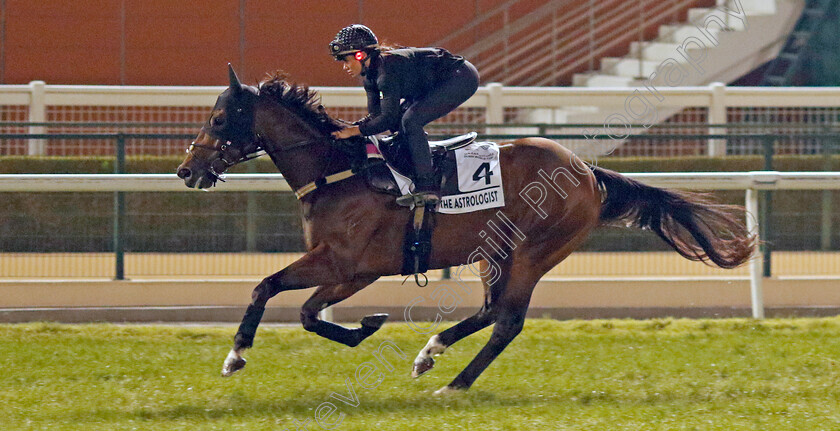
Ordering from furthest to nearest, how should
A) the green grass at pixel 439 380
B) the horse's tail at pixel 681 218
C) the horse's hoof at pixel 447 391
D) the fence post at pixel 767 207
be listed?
the fence post at pixel 767 207 < the horse's tail at pixel 681 218 < the horse's hoof at pixel 447 391 < the green grass at pixel 439 380

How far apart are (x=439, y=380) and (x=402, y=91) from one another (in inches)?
56.5

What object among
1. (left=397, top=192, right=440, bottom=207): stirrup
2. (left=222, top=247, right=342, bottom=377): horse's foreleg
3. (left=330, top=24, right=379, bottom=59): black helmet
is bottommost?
(left=222, top=247, right=342, bottom=377): horse's foreleg

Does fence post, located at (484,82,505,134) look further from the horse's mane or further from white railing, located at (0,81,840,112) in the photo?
the horse's mane

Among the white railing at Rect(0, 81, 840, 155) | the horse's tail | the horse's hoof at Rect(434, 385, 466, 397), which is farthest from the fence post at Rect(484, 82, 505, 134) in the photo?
the horse's hoof at Rect(434, 385, 466, 397)

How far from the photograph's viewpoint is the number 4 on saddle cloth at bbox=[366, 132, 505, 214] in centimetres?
561

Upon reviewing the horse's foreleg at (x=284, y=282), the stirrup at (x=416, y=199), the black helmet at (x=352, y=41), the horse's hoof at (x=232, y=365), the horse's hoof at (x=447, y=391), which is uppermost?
the black helmet at (x=352, y=41)

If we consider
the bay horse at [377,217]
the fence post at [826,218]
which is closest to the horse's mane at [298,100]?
the bay horse at [377,217]

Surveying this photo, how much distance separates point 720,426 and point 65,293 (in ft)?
16.3

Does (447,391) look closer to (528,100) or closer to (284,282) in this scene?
(284,282)

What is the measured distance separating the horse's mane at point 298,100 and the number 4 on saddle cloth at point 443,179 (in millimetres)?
252

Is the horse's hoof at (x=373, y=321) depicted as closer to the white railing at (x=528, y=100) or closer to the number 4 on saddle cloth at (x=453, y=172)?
the number 4 on saddle cloth at (x=453, y=172)

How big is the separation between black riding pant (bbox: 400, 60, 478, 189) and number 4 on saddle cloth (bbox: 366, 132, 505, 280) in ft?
0.32

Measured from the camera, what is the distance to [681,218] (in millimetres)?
6270

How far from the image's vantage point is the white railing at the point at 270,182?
733 centimetres
